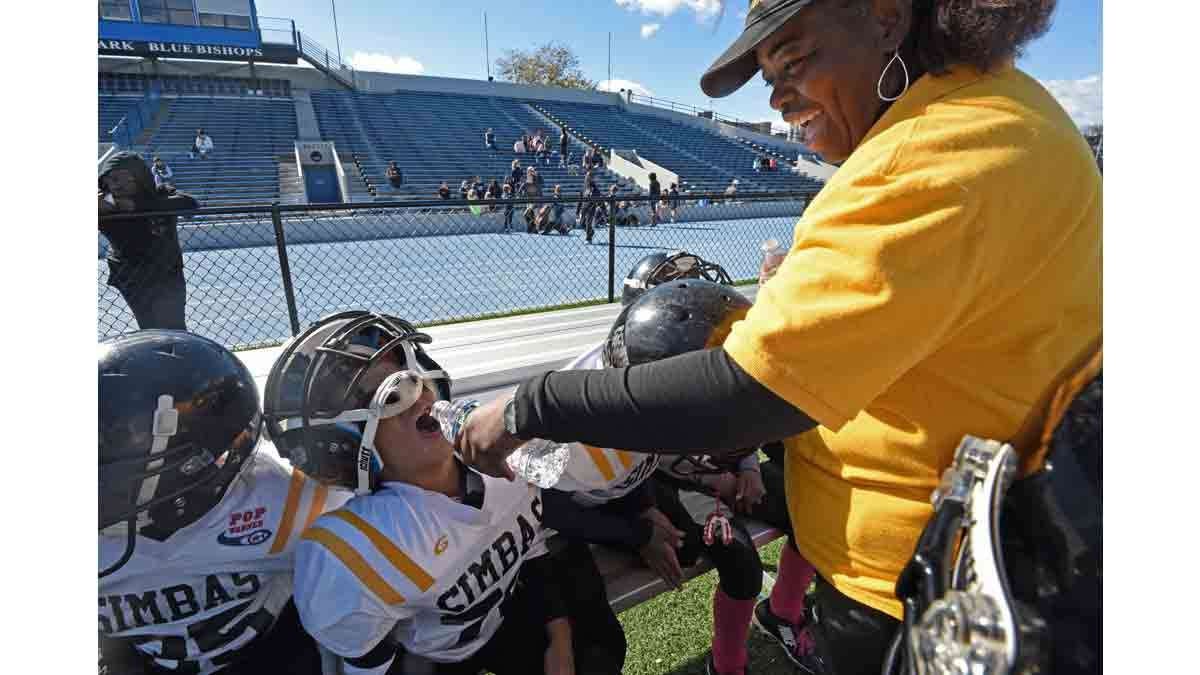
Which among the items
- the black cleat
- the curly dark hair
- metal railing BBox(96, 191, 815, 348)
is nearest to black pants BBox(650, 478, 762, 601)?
the black cleat

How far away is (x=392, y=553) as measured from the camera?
4.60 ft

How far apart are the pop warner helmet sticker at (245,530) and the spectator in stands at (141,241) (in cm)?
381

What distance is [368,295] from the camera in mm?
9008

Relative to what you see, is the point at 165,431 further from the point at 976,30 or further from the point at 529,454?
the point at 976,30

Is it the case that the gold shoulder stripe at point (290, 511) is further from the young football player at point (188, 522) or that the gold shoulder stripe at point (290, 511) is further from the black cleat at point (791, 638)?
the black cleat at point (791, 638)

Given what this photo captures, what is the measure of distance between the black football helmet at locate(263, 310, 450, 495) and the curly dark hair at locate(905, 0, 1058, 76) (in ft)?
4.04

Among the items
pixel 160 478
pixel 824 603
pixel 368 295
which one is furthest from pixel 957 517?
pixel 368 295

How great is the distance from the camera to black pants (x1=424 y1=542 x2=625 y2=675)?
171 centimetres

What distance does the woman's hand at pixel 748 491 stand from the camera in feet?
7.55

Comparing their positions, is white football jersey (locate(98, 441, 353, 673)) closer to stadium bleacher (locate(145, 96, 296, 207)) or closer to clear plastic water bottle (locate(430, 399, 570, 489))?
clear plastic water bottle (locate(430, 399, 570, 489))

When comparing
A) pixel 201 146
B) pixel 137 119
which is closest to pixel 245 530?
pixel 201 146

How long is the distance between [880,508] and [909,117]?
23.2 inches

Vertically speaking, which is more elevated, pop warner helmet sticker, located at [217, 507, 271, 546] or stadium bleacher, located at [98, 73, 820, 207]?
stadium bleacher, located at [98, 73, 820, 207]

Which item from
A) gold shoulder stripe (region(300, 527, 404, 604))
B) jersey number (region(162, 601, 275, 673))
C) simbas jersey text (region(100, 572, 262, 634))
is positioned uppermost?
gold shoulder stripe (region(300, 527, 404, 604))
